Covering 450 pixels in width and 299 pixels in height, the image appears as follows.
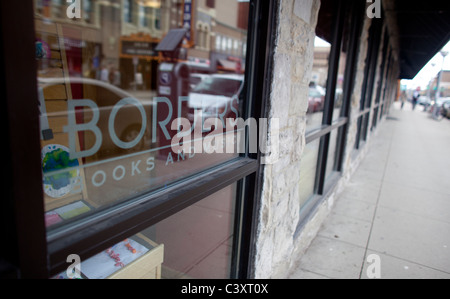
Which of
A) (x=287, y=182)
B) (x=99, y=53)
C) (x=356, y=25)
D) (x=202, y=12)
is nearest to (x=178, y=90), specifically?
(x=356, y=25)

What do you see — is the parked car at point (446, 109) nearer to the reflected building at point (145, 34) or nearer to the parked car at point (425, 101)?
the parked car at point (425, 101)

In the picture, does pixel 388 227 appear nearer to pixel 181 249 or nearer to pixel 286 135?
pixel 286 135

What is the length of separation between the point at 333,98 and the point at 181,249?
2.48 metres

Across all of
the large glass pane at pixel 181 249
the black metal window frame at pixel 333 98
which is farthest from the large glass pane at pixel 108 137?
the black metal window frame at pixel 333 98

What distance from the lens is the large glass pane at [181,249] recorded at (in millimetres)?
1677

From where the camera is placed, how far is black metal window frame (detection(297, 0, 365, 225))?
3.40 metres

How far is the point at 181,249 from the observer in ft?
7.02

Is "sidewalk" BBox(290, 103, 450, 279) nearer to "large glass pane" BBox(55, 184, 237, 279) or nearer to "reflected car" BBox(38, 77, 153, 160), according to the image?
"large glass pane" BBox(55, 184, 237, 279)

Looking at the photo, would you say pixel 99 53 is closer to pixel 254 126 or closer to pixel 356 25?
pixel 356 25

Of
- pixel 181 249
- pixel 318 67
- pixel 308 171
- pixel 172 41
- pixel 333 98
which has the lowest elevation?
pixel 181 249

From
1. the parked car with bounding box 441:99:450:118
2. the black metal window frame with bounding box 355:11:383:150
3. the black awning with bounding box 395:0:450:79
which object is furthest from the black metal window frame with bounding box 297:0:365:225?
the parked car with bounding box 441:99:450:118

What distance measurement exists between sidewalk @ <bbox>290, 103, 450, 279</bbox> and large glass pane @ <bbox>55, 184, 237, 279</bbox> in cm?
98

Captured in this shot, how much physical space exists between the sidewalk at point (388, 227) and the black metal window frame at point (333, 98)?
0.40 metres

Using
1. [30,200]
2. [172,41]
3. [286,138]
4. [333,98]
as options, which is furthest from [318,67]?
[30,200]
